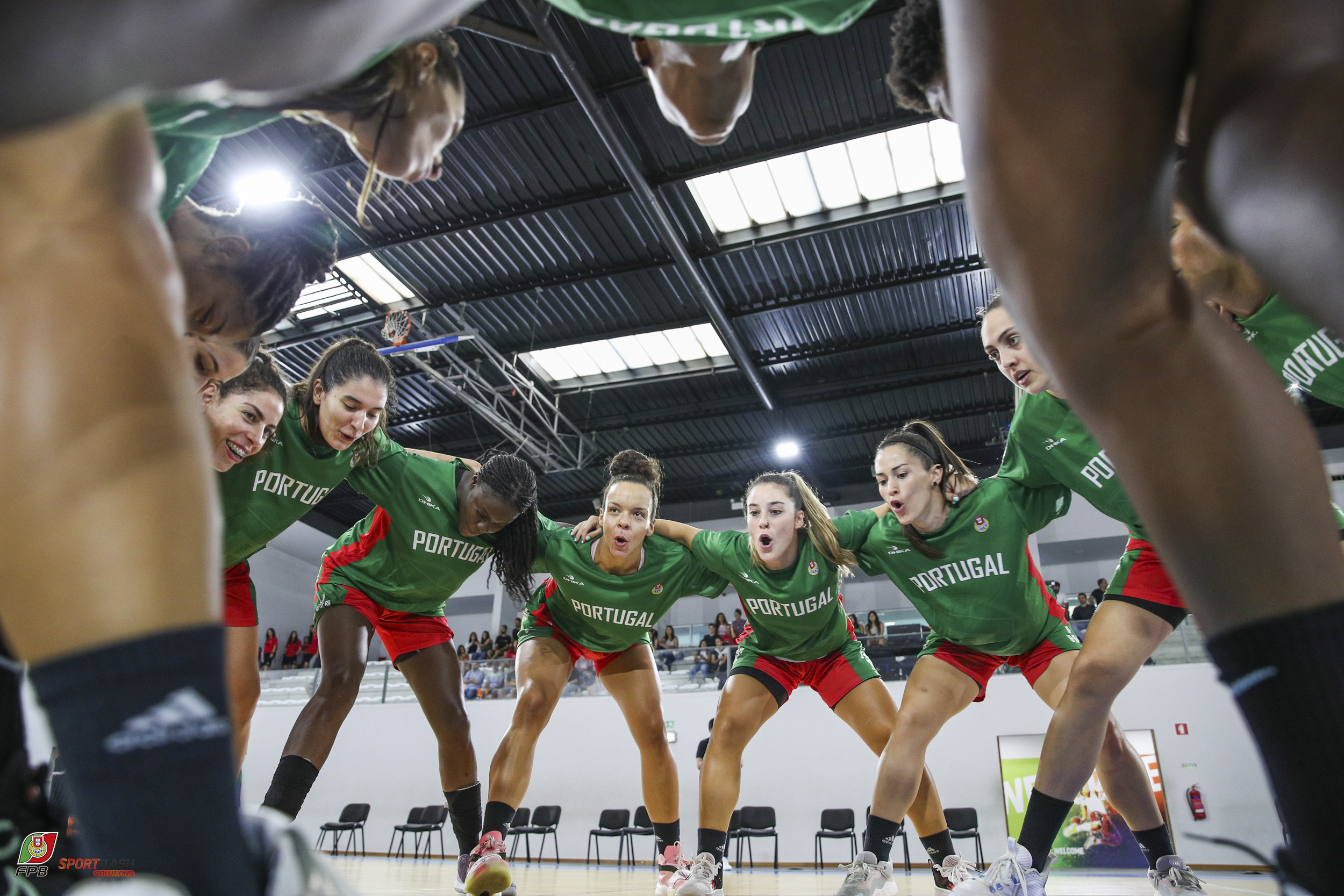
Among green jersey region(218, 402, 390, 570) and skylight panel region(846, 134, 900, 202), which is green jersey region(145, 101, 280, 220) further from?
skylight panel region(846, 134, 900, 202)

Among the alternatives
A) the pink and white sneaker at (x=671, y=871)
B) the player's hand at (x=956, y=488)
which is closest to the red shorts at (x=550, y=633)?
the pink and white sneaker at (x=671, y=871)

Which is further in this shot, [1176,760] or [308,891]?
[1176,760]

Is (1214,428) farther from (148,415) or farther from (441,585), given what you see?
(441,585)

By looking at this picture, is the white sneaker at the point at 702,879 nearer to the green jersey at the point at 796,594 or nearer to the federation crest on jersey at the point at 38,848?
the green jersey at the point at 796,594

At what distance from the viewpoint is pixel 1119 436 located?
2.23ft

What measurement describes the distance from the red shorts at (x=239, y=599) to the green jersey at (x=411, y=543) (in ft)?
1.32

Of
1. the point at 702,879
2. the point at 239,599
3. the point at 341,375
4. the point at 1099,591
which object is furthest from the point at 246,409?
the point at 1099,591

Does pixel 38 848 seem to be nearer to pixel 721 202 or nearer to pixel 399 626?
pixel 399 626

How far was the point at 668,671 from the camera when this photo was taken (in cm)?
1206

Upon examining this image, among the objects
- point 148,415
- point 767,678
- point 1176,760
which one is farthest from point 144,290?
point 1176,760

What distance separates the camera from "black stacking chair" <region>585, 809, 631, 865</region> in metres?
10.4

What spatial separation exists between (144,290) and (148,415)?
96 mm

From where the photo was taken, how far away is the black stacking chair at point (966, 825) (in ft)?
30.8

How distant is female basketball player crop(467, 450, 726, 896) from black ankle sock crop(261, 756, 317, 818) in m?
0.73
